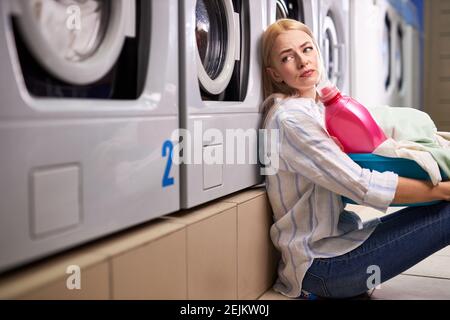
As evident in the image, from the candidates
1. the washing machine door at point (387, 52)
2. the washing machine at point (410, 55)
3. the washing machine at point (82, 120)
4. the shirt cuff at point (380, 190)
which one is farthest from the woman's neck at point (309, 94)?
the washing machine at point (410, 55)

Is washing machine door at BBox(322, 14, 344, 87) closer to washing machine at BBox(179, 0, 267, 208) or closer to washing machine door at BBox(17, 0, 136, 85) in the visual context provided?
washing machine at BBox(179, 0, 267, 208)

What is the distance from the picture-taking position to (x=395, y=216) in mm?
1389

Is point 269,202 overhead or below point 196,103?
below

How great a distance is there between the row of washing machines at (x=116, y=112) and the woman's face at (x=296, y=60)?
0.07 meters

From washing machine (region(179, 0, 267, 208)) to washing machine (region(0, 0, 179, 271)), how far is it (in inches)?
1.8

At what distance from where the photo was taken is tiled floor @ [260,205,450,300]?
136 centimetres

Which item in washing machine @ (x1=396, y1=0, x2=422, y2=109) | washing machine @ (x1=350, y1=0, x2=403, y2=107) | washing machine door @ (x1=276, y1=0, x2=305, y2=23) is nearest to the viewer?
washing machine door @ (x1=276, y1=0, x2=305, y2=23)

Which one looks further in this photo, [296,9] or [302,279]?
[296,9]

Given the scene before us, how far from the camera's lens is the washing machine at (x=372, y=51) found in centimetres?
259

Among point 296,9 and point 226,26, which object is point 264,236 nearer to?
point 226,26

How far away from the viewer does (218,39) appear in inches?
52.7

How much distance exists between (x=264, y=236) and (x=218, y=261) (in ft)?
0.88

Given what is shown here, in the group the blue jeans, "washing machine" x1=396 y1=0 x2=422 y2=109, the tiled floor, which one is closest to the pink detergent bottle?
the blue jeans

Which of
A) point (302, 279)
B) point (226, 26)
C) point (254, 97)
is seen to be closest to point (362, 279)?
point (302, 279)
